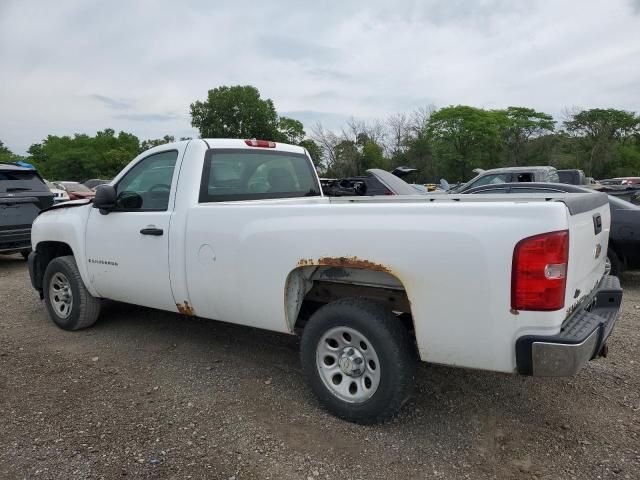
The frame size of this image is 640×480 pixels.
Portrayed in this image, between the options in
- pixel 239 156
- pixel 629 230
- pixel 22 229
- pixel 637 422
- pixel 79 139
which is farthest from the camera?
pixel 79 139

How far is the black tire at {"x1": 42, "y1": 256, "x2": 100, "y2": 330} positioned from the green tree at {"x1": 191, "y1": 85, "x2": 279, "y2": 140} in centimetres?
5701

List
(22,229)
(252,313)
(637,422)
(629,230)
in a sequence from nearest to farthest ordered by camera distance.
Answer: (637,422) → (252,313) → (629,230) → (22,229)

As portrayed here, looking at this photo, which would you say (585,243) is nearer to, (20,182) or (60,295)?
(60,295)

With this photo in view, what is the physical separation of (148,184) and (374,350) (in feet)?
8.38

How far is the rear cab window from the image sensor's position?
4070 mm

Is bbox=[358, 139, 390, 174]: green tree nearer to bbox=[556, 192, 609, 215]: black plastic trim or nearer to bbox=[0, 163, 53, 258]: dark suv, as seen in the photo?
bbox=[0, 163, 53, 258]: dark suv

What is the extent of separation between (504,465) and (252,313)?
1.81 meters

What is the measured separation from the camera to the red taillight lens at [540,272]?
2418 millimetres

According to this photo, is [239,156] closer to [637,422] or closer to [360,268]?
[360,268]

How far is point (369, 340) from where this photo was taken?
9.80 ft

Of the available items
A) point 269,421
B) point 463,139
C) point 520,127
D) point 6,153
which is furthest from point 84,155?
point 269,421

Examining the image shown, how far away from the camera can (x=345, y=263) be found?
298 centimetres

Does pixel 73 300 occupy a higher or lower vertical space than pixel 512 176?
lower

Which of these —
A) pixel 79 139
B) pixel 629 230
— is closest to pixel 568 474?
pixel 629 230
